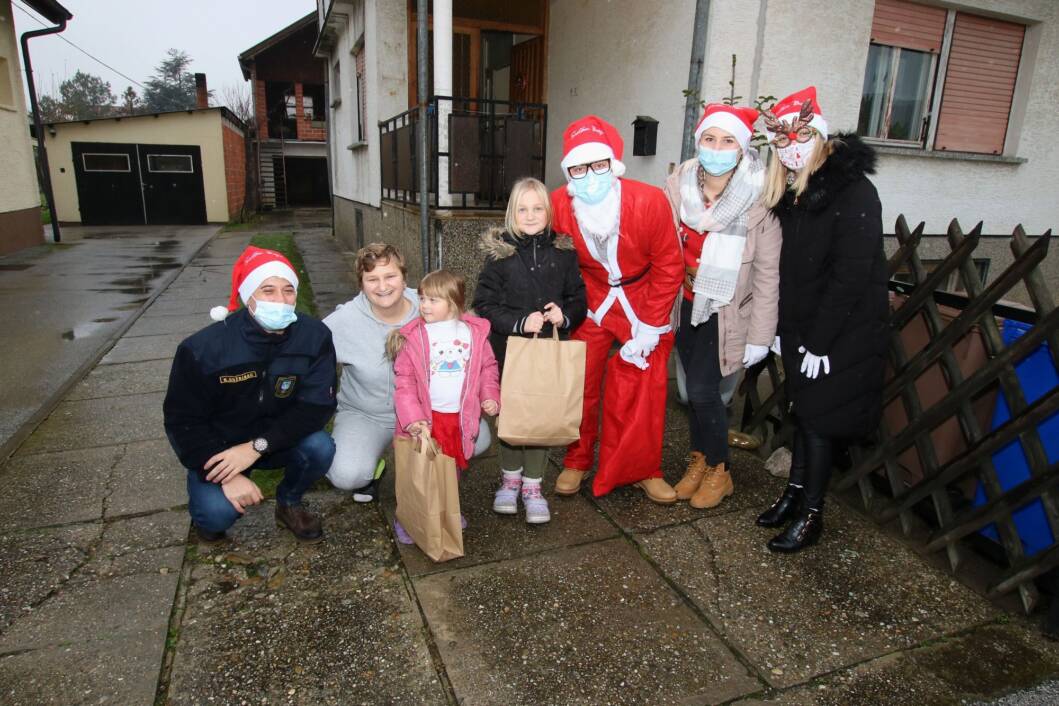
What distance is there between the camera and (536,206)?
2.88 meters

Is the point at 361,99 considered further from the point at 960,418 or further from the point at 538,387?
the point at 960,418

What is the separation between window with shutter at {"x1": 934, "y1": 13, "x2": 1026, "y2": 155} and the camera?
6.96 m

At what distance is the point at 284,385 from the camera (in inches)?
109

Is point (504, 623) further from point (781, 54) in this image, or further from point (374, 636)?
point (781, 54)

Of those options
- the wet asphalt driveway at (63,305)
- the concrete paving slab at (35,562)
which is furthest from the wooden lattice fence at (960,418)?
the wet asphalt driveway at (63,305)

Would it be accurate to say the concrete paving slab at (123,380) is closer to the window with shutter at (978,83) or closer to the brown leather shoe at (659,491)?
the brown leather shoe at (659,491)

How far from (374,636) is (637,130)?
17.8ft

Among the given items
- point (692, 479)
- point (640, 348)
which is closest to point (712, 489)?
point (692, 479)

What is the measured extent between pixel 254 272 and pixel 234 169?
840 inches

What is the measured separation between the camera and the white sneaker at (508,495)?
3158mm

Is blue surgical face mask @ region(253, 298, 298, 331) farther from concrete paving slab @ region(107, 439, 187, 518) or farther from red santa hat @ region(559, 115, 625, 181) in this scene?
red santa hat @ region(559, 115, 625, 181)

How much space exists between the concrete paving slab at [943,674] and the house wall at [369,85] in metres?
8.46

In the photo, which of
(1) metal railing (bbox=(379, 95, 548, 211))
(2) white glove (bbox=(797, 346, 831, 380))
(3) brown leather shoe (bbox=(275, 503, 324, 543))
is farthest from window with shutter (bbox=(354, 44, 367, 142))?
(2) white glove (bbox=(797, 346, 831, 380))

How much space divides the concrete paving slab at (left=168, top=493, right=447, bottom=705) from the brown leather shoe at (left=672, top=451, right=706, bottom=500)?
1.48 meters
